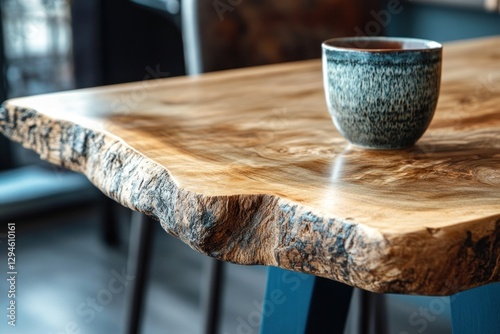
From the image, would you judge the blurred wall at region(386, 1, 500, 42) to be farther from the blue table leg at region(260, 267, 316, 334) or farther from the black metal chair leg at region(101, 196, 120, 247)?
the blue table leg at region(260, 267, 316, 334)

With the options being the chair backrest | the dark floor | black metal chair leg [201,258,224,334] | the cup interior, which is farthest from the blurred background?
the cup interior

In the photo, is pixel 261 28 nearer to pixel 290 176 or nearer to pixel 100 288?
pixel 290 176

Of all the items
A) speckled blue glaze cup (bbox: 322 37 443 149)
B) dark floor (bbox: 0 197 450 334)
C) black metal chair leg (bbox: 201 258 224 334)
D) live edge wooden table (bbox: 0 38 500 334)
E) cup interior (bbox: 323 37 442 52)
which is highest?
cup interior (bbox: 323 37 442 52)

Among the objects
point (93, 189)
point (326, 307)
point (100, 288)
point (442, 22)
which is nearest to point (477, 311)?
point (326, 307)

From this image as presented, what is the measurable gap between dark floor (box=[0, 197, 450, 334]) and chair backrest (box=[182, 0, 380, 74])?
2.28 feet

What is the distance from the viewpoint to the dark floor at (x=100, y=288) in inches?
68.0

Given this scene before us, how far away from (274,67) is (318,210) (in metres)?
0.68

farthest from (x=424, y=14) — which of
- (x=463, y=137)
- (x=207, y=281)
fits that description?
(x=463, y=137)

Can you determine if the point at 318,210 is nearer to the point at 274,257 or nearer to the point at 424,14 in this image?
the point at 274,257

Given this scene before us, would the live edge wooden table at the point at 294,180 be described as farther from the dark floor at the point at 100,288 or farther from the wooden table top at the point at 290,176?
the dark floor at the point at 100,288

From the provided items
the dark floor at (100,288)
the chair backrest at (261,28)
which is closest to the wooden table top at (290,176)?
the chair backrest at (261,28)

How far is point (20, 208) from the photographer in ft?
7.58

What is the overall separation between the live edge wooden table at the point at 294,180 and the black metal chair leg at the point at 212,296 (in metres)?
0.50

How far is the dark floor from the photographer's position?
5.66ft
